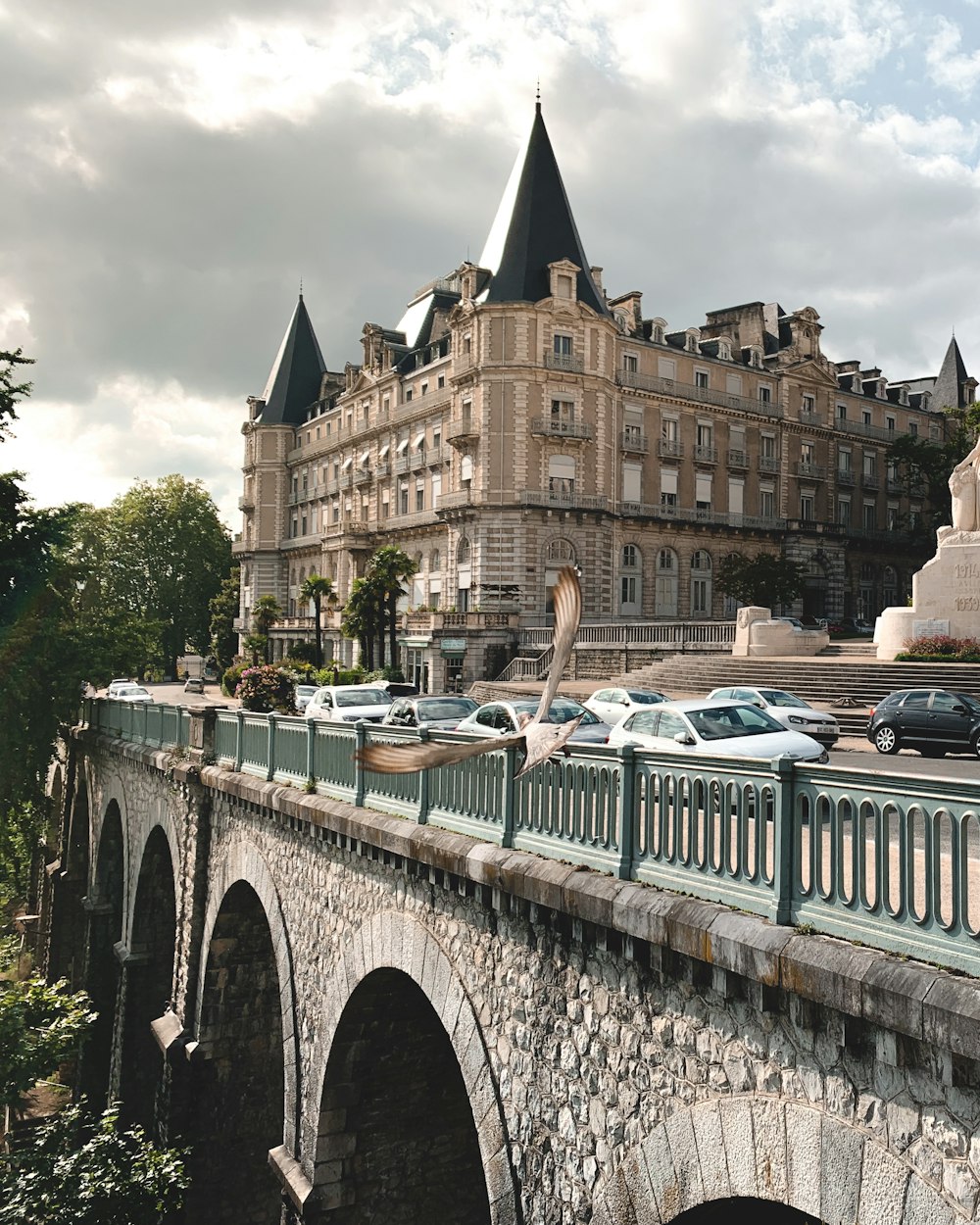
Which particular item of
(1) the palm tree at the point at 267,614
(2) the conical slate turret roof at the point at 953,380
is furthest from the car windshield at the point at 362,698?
(2) the conical slate turret roof at the point at 953,380

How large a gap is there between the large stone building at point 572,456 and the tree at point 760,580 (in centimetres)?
145

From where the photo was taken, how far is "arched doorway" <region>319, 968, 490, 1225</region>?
10.7 metres

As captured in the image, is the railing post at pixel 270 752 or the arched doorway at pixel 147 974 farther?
the arched doorway at pixel 147 974

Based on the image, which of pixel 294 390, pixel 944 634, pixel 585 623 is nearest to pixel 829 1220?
pixel 944 634

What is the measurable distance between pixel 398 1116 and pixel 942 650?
2106 centimetres

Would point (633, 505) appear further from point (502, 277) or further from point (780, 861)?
point (780, 861)

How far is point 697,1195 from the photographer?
544 cm

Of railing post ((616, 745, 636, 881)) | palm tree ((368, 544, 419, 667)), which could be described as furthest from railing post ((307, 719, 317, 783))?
palm tree ((368, 544, 419, 667))

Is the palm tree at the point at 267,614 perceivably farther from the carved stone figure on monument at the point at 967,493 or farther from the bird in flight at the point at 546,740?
the bird in flight at the point at 546,740

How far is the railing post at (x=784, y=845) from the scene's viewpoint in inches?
205

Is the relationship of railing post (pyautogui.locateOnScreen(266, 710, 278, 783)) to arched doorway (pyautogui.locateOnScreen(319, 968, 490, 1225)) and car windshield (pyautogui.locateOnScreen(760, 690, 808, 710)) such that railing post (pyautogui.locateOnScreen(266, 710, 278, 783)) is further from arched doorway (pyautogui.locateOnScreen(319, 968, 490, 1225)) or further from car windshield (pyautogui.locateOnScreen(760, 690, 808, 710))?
car windshield (pyautogui.locateOnScreen(760, 690, 808, 710))

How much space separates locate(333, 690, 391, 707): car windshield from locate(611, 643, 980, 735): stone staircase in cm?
873

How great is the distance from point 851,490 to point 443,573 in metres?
28.6

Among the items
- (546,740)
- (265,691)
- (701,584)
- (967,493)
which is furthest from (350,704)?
(701,584)
